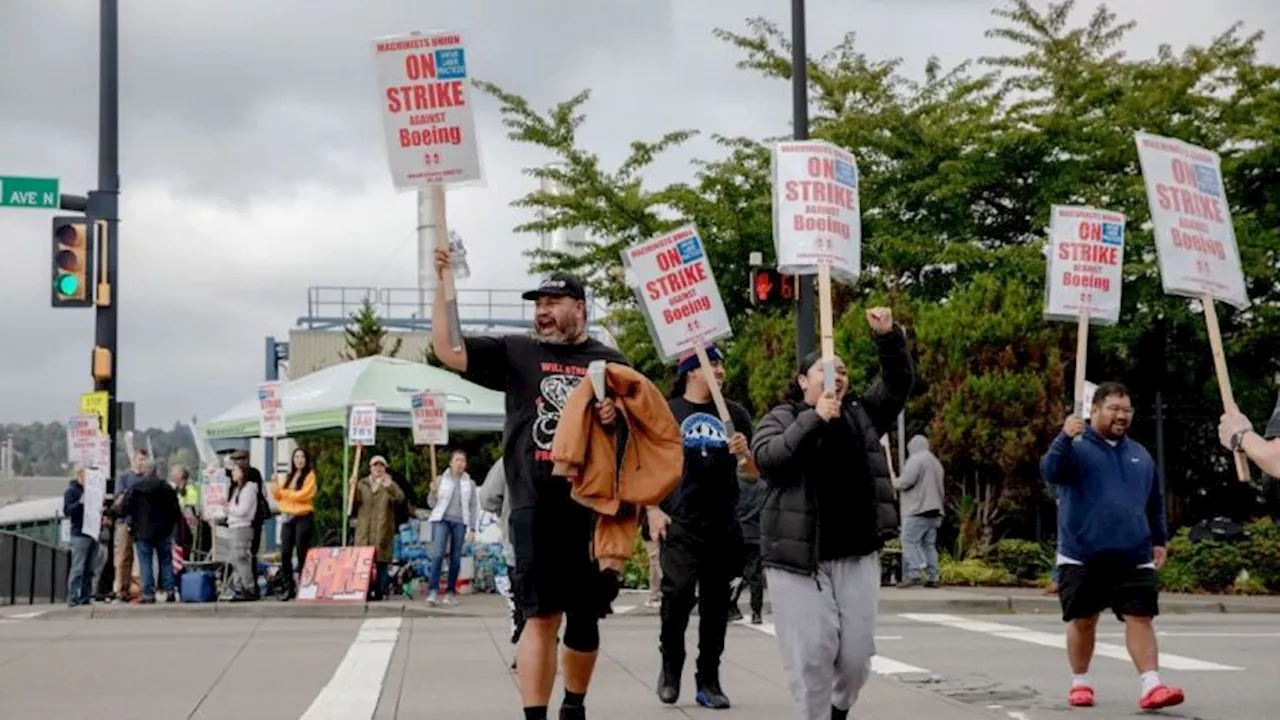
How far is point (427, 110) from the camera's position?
821 cm

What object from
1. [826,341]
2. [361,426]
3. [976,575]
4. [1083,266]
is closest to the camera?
[826,341]

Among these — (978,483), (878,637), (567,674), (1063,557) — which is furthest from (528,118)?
(567,674)

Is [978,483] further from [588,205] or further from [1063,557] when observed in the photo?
[1063,557]

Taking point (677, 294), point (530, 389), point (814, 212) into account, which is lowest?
point (530, 389)

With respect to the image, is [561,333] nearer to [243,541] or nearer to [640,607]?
[640,607]

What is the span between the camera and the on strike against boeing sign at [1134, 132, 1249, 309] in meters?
9.38

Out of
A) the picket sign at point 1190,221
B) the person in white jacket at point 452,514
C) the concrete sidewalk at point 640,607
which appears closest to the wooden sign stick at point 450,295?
the picket sign at point 1190,221

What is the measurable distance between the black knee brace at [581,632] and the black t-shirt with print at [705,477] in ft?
7.58

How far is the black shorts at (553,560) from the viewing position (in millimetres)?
7211

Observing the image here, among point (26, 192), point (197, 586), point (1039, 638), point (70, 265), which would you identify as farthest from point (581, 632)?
point (70, 265)

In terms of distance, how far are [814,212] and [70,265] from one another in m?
14.3

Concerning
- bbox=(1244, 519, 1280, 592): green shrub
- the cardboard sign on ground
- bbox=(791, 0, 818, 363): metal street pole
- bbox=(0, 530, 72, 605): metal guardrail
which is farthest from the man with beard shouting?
bbox=(0, 530, 72, 605): metal guardrail

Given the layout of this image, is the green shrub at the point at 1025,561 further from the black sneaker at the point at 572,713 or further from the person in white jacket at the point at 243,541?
the black sneaker at the point at 572,713

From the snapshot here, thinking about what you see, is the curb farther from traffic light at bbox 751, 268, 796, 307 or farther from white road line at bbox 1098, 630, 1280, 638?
white road line at bbox 1098, 630, 1280, 638
